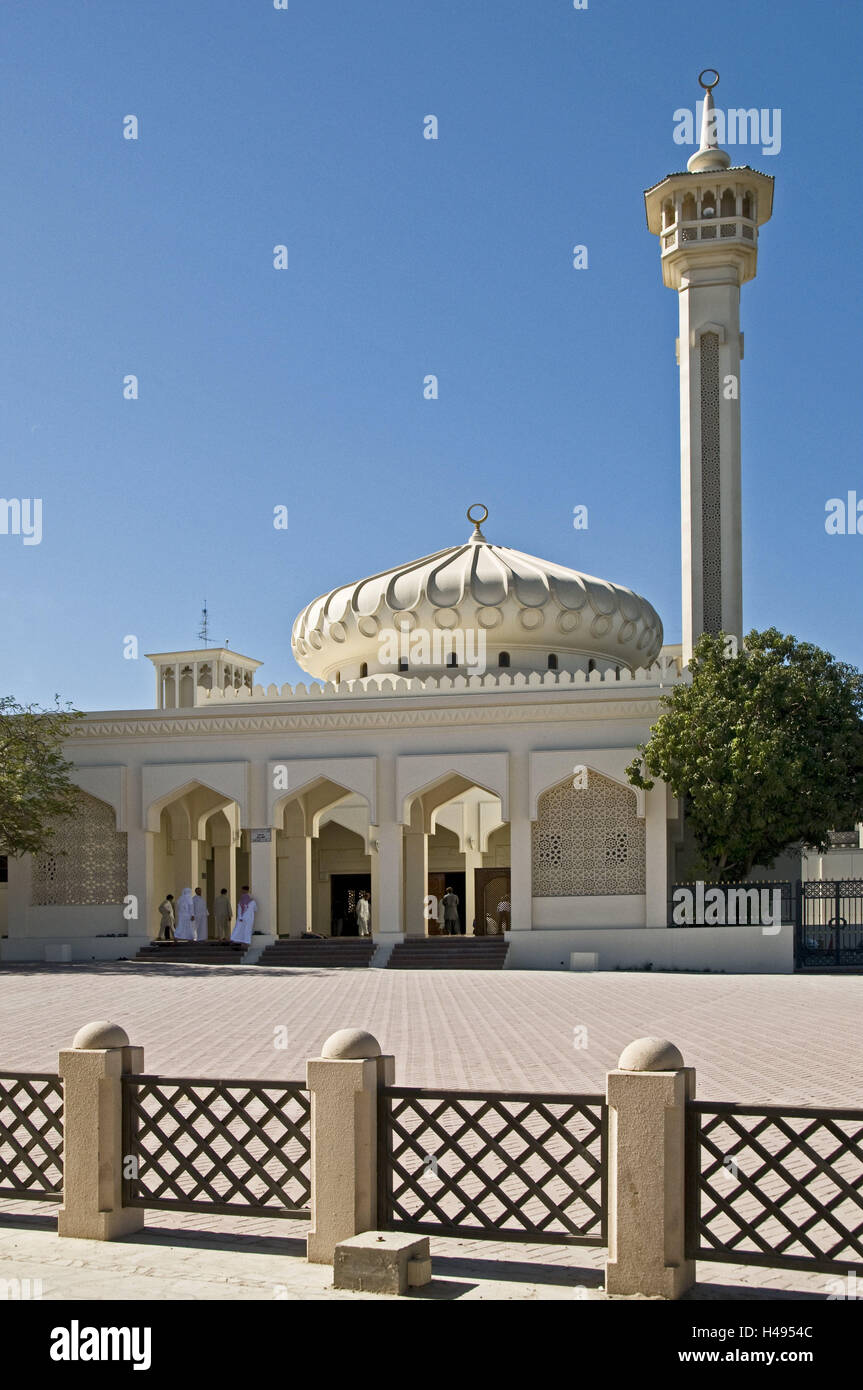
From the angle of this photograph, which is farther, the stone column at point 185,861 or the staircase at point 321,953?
the stone column at point 185,861

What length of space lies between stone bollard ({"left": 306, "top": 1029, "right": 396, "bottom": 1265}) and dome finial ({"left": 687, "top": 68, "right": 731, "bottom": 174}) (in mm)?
21637

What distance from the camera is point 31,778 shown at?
21266 millimetres

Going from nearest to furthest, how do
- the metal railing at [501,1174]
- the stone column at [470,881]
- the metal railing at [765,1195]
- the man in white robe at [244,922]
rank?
the metal railing at [765,1195] → the metal railing at [501,1174] → the man in white robe at [244,922] → the stone column at [470,881]

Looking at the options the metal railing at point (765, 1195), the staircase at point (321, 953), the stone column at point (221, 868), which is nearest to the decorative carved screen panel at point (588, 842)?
the staircase at point (321, 953)

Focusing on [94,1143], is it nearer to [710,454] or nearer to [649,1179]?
[649,1179]

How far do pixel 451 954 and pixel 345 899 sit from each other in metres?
9.14

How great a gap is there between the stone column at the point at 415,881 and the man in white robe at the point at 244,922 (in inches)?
120

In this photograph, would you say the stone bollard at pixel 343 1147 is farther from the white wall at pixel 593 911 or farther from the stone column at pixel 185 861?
the stone column at pixel 185 861

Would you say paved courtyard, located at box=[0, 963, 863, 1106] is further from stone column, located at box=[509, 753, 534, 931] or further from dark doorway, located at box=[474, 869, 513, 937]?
dark doorway, located at box=[474, 869, 513, 937]

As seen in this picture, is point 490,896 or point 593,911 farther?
point 490,896

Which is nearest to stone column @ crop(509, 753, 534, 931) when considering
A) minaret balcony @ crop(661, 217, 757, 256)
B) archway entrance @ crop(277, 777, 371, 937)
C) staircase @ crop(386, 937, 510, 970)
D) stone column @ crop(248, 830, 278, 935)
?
staircase @ crop(386, 937, 510, 970)

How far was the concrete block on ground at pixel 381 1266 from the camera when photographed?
4.80 meters

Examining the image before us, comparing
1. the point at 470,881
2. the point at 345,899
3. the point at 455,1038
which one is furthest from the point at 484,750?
the point at 455,1038

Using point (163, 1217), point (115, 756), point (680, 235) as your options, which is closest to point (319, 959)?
point (115, 756)
